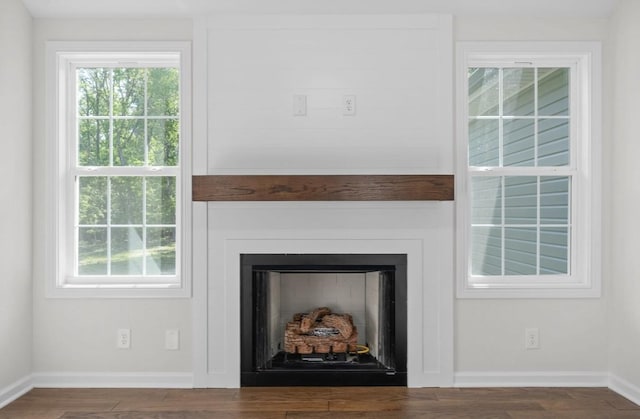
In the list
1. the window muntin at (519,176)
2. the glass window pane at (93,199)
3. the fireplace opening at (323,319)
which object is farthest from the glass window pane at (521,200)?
the glass window pane at (93,199)

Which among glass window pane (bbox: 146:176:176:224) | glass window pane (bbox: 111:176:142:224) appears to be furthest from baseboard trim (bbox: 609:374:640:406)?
glass window pane (bbox: 111:176:142:224)

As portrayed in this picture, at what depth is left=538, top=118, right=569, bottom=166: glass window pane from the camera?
3.54 metres

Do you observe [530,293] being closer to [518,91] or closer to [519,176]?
[519,176]

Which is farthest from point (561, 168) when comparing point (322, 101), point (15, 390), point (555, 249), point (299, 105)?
point (15, 390)

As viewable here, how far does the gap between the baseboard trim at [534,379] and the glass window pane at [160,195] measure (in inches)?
82.3

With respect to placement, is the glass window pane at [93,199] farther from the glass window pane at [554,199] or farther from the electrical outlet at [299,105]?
the glass window pane at [554,199]

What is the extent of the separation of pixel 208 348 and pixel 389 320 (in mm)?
1129

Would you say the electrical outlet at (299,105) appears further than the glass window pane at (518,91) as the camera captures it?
No

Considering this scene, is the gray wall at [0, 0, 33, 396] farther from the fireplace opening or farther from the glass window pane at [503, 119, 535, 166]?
the glass window pane at [503, 119, 535, 166]

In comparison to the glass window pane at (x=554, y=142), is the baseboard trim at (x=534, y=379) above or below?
below

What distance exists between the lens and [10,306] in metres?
3.23

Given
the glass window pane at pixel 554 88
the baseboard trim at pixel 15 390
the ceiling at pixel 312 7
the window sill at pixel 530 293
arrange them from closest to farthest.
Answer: the baseboard trim at pixel 15 390 → the ceiling at pixel 312 7 → the window sill at pixel 530 293 → the glass window pane at pixel 554 88

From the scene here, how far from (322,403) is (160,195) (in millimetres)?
1625

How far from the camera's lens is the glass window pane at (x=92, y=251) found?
3.56 metres
